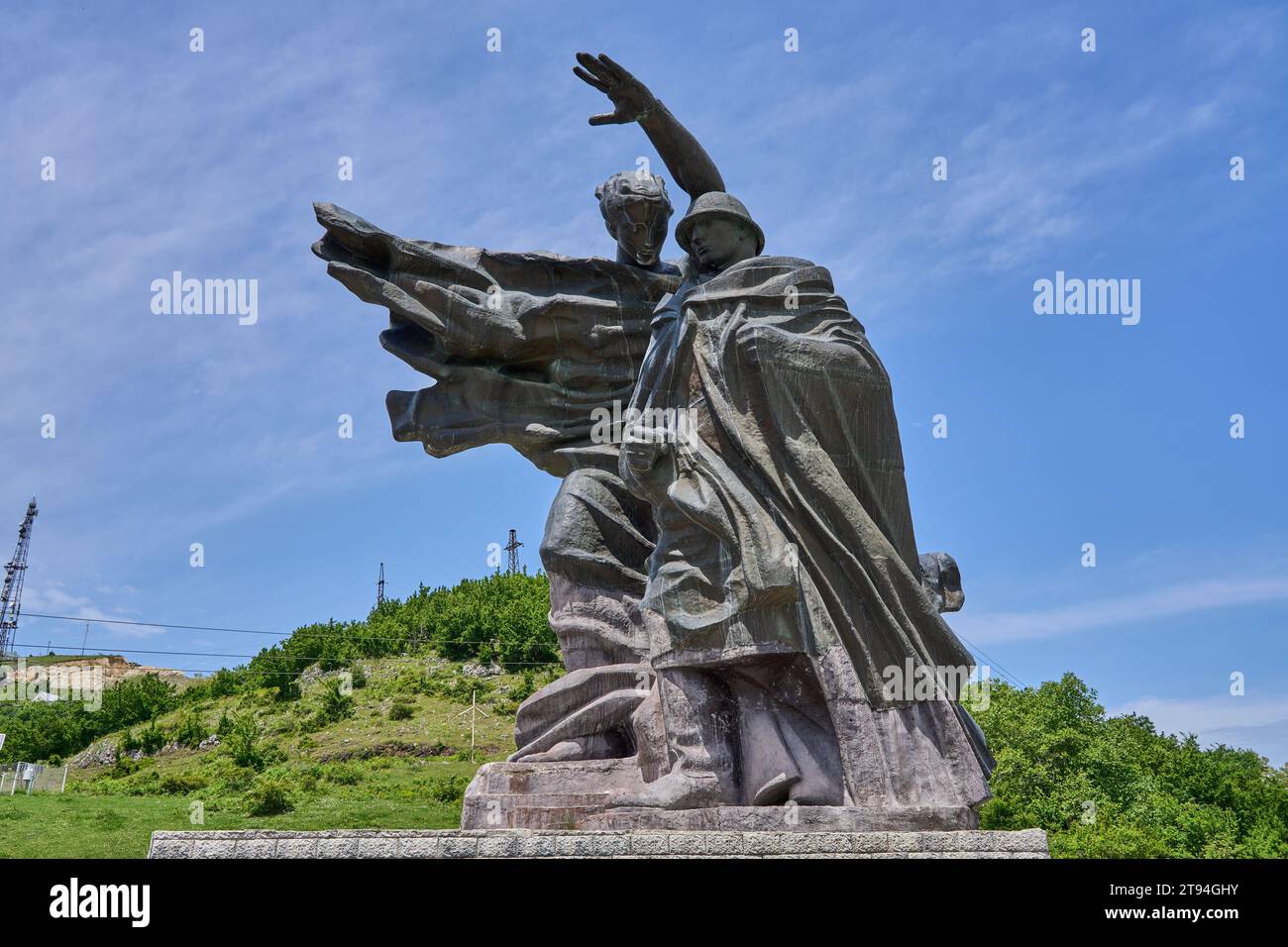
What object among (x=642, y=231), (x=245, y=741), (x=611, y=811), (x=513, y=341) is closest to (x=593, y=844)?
(x=611, y=811)

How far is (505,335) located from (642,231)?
116cm

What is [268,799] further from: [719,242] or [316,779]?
[719,242]

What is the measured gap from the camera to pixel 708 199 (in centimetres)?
694

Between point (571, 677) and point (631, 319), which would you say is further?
point (631, 319)

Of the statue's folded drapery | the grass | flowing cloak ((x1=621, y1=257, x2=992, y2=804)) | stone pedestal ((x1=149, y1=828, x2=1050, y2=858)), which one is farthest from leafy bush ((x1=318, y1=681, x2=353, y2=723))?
stone pedestal ((x1=149, y1=828, x2=1050, y2=858))

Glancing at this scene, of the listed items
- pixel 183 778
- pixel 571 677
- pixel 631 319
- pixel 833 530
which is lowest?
pixel 183 778

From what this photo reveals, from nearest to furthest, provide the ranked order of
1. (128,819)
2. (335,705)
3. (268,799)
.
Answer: (128,819), (268,799), (335,705)

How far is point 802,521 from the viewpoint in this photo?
5926 mm

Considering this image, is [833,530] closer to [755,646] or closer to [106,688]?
[755,646]

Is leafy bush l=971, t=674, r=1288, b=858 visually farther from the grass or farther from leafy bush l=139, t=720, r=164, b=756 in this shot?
leafy bush l=139, t=720, r=164, b=756

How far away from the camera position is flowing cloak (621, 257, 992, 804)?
567 cm

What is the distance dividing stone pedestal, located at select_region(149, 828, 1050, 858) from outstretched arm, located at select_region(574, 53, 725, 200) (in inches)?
171

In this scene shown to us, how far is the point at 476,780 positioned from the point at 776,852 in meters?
1.77
